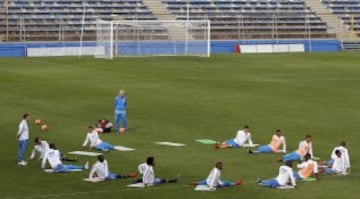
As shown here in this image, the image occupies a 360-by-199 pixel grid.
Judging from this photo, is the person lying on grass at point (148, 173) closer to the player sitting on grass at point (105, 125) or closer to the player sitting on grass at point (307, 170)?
the player sitting on grass at point (307, 170)

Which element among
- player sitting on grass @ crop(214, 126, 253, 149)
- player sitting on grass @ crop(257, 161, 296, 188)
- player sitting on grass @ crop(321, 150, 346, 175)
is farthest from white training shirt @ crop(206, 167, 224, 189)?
player sitting on grass @ crop(214, 126, 253, 149)

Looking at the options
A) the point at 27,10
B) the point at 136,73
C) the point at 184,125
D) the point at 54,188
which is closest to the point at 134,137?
the point at 184,125

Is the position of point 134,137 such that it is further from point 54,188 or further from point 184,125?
point 54,188

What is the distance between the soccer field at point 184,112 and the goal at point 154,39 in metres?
3.72

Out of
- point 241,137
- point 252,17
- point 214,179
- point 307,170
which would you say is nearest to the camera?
point 214,179

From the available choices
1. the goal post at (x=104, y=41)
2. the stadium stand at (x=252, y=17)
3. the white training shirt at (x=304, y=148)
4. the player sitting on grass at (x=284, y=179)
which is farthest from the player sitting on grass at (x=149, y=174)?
the stadium stand at (x=252, y=17)

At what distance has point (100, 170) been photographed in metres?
30.3

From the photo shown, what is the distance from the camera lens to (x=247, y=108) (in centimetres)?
5016

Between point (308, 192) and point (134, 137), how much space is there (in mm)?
12974

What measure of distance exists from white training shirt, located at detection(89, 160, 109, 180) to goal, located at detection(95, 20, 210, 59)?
2101 inches

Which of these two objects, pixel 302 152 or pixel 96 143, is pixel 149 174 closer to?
pixel 302 152

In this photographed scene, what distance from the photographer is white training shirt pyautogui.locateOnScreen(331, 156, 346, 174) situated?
31.6 meters

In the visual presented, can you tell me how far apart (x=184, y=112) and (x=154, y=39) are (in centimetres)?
4184

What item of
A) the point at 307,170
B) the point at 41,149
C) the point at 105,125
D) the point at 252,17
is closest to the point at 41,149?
the point at 41,149
